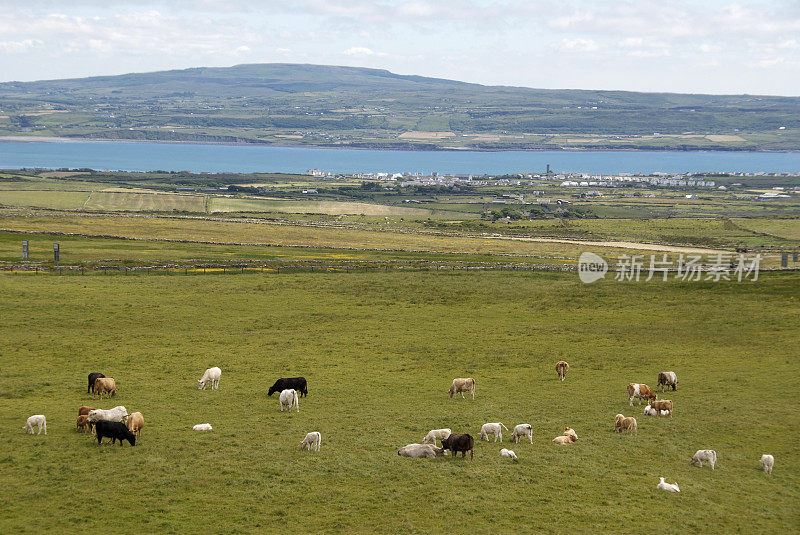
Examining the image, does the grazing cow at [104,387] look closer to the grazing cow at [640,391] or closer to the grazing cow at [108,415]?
the grazing cow at [108,415]

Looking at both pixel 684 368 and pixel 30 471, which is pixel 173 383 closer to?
pixel 30 471

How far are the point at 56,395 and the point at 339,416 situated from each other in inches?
478

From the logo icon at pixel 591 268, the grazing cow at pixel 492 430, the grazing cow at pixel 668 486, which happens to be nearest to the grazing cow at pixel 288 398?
the grazing cow at pixel 492 430

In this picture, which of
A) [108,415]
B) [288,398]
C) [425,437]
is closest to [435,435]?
[425,437]

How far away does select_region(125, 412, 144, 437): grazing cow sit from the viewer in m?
27.1

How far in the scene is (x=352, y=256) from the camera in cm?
8756

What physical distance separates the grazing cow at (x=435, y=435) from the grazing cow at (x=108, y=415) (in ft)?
35.7

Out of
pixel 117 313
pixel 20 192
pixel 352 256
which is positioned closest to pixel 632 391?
pixel 117 313

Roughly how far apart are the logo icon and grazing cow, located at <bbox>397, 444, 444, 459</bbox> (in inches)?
1799

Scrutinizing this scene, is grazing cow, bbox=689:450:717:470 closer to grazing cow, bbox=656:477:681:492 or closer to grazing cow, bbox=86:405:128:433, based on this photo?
grazing cow, bbox=656:477:681:492

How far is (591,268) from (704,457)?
52.2 meters

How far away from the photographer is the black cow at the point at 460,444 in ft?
84.6

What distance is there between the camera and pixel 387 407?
32094 mm

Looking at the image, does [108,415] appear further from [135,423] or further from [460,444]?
[460,444]
